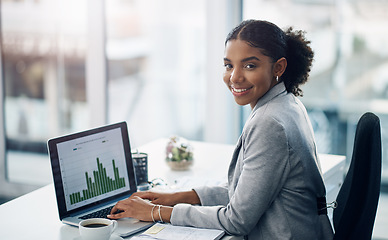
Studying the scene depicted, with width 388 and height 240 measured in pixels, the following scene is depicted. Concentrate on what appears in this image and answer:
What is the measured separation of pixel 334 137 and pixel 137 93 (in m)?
1.33

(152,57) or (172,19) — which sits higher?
(172,19)

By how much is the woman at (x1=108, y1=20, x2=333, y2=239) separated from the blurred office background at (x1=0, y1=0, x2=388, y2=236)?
1347 mm

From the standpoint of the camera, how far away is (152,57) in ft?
11.1

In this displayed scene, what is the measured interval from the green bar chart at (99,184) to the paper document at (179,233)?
0.86ft

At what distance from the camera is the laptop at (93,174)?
1562 mm

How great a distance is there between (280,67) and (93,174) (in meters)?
0.69

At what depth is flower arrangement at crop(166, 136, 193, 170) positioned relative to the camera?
2.16 meters

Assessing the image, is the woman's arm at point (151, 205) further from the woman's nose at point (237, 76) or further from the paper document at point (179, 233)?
the woman's nose at point (237, 76)

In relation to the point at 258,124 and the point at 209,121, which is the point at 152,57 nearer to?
the point at 209,121

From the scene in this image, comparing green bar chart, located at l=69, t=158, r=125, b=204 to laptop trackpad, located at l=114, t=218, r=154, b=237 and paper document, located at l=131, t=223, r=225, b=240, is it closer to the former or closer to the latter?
laptop trackpad, located at l=114, t=218, r=154, b=237

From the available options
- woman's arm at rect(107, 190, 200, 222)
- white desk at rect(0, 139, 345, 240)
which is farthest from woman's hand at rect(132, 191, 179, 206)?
white desk at rect(0, 139, 345, 240)

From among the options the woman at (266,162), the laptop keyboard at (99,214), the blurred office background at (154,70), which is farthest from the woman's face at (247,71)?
the blurred office background at (154,70)

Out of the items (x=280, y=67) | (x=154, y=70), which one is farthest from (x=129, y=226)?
(x=154, y=70)

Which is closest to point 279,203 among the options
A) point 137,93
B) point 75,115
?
point 137,93
